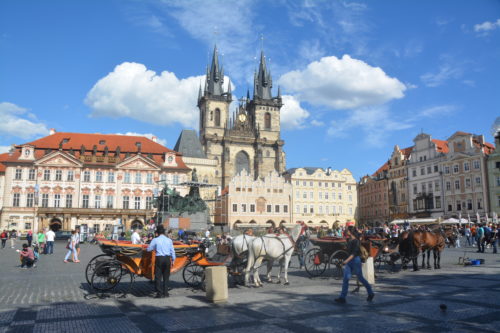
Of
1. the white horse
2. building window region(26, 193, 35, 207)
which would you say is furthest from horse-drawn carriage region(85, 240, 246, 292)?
building window region(26, 193, 35, 207)

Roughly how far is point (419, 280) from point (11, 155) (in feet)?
179

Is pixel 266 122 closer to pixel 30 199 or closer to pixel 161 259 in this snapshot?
pixel 30 199

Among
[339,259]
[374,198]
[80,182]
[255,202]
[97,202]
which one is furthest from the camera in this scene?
[374,198]

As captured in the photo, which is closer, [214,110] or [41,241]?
[41,241]

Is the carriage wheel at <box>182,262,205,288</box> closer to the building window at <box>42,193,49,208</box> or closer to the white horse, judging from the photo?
the white horse

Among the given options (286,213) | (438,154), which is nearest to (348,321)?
(438,154)

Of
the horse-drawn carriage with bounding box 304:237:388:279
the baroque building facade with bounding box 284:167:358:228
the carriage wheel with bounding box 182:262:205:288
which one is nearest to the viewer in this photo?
the carriage wheel with bounding box 182:262:205:288

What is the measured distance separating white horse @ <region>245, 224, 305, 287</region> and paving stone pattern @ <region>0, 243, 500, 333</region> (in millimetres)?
483

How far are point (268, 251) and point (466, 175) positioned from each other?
172ft

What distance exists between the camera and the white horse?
10820 mm

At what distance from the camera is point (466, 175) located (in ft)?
181

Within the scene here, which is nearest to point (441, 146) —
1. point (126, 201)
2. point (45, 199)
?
point (126, 201)

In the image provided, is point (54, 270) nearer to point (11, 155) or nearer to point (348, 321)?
point (348, 321)

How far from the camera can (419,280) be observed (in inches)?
452
